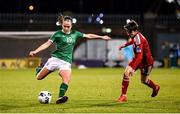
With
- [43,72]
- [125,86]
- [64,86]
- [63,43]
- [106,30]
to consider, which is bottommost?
[106,30]

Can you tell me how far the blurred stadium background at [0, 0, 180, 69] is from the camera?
124 ft

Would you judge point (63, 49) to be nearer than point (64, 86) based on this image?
No

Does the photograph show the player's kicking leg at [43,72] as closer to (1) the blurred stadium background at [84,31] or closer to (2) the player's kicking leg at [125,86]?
(2) the player's kicking leg at [125,86]

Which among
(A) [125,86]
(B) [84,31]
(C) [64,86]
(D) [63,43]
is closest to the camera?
(C) [64,86]

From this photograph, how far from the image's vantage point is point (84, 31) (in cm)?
3984

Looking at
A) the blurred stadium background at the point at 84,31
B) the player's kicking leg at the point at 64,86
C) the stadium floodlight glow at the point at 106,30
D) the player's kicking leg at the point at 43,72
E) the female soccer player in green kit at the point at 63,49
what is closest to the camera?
the player's kicking leg at the point at 64,86

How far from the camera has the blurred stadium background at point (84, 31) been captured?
124ft

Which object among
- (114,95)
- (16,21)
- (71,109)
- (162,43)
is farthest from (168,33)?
(71,109)

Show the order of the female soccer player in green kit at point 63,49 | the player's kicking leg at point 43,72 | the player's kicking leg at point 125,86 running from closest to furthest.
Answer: the female soccer player in green kit at point 63,49 < the player's kicking leg at point 125,86 < the player's kicking leg at point 43,72

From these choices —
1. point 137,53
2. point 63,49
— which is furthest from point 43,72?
point 137,53

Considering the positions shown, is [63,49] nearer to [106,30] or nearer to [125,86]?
[125,86]

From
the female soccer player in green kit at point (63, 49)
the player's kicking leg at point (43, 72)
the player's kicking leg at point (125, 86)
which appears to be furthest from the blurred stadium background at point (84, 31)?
the player's kicking leg at point (125, 86)

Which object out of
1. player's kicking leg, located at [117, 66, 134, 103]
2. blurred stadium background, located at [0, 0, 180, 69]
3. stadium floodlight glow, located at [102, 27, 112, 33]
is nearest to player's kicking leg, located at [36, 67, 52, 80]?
player's kicking leg, located at [117, 66, 134, 103]

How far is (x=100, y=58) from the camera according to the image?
4009cm
